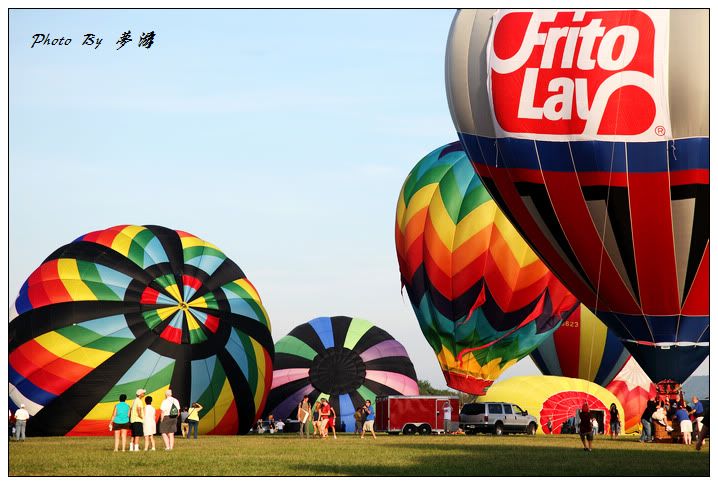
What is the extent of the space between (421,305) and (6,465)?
19595mm

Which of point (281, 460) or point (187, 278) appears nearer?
point (281, 460)

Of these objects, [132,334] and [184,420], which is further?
[132,334]

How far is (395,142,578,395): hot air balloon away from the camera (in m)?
31.6

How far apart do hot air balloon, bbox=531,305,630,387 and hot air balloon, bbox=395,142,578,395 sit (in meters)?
7.95

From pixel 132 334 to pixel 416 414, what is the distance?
23.7 feet

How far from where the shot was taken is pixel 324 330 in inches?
1512

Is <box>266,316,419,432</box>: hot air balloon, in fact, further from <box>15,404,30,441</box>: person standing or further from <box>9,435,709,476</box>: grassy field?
<box>9,435,709,476</box>: grassy field

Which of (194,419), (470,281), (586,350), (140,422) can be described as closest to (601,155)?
(140,422)

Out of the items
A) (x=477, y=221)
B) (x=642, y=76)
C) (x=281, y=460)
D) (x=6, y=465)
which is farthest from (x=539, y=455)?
(x=477, y=221)

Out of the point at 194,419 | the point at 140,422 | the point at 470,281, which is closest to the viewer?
the point at 140,422

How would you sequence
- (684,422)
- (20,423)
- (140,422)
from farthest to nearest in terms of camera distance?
(20,423), (684,422), (140,422)

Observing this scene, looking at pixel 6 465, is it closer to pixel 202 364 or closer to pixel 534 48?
pixel 534 48

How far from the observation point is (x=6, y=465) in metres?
13.9

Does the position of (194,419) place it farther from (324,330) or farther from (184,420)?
(324,330)
